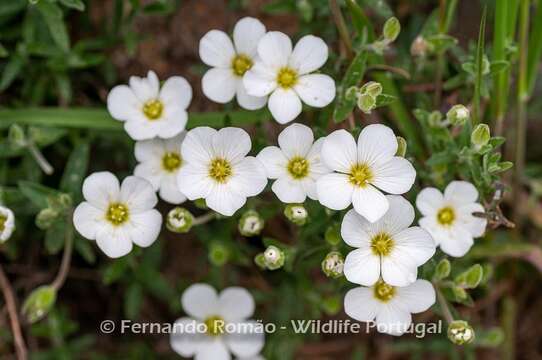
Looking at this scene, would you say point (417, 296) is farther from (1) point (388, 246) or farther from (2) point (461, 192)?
(2) point (461, 192)

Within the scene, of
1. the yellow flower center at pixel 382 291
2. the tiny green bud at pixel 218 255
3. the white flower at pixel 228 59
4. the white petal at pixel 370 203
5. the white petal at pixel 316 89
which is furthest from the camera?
the tiny green bud at pixel 218 255

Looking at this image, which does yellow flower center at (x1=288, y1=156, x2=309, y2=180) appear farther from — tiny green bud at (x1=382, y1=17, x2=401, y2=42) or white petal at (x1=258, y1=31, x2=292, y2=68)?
tiny green bud at (x1=382, y1=17, x2=401, y2=42)

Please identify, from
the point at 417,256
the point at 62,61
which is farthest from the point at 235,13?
the point at 417,256

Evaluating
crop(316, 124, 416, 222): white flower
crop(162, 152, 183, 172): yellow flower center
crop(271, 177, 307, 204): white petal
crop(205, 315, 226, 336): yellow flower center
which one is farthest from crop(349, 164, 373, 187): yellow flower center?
crop(205, 315, 226, 336): yellow flower center

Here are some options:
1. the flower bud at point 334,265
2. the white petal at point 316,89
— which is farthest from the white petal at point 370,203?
the white petal at point 316,89

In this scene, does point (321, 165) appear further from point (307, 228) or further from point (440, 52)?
point (440, 52)

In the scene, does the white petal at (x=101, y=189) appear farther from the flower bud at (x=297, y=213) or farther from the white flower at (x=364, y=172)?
the white flower at (x=364, y=172)
